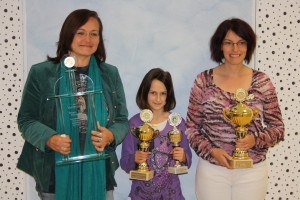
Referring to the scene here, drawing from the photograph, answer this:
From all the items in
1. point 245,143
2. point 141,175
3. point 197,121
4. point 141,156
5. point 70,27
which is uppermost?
point 70,27

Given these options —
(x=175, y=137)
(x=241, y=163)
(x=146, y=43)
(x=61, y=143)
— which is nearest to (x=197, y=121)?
(x=175, y=137)

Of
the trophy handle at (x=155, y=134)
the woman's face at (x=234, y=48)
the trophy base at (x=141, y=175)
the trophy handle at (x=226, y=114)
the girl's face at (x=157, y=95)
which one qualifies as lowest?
the trophy base at (x=141, y=175)

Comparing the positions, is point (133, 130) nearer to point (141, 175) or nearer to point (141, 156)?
point (141, 156)

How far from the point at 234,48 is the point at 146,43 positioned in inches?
32.9

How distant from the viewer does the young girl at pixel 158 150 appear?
2.41 m

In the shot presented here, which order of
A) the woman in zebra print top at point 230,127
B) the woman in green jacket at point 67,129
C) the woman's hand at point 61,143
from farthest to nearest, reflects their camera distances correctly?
the woman in zebra print top at point 230,127, the woman in green jacket at point 67,129, the woman's hand at point 61,143

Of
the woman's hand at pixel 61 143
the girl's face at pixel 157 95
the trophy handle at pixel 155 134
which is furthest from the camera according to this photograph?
the girl's face at pixel 157 95

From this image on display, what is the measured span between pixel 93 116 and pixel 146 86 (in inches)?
24.4

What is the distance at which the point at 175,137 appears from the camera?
2359 millimetres

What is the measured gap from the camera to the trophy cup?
2021 millimetres

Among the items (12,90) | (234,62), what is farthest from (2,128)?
(234,62)

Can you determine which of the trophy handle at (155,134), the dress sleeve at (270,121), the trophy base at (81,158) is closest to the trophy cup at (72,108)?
the trophy base at (81,158)

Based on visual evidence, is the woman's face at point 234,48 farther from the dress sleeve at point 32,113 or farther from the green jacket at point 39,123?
the dress sleeve at point 32,113

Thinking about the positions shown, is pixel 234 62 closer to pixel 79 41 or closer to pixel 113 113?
pixel 113 113
